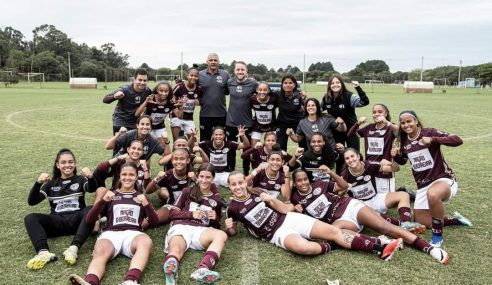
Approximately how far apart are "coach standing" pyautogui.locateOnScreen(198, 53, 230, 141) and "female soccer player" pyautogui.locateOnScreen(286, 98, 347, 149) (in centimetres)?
165

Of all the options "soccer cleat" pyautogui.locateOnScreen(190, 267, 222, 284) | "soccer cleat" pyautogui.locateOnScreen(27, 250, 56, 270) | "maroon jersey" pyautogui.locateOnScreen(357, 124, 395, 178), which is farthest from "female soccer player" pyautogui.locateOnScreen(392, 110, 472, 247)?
"soccer cleat" pyautogui.locateOnScreen(27, 250, 56, 270)

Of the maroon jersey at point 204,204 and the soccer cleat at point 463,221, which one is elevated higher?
the maroon jersey at point 204,204

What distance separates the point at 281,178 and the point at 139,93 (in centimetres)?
291

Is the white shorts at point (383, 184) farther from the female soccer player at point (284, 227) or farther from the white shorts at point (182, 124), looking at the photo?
the white shorts at point (182, 124)

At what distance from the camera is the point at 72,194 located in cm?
494

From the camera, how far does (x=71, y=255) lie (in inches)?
163

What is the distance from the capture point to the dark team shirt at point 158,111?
23.7 feet

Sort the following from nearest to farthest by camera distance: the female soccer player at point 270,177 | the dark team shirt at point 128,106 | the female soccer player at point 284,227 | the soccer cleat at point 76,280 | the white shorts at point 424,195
Result: the soccer cleat at point 76,280 < the female soccer player at point 284,227 < the white shorts at point 424,195 < the female soccer player at point 270,177 < the dark team shirt at point 128,106

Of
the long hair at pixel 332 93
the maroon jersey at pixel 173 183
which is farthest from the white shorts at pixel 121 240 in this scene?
the long hair at pixel 332 93

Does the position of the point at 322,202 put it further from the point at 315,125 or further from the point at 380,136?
the point at 315,125

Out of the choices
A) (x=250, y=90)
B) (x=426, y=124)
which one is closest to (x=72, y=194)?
(x=250, y=90)

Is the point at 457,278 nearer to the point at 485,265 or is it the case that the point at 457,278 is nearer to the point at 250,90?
the point at 485,265

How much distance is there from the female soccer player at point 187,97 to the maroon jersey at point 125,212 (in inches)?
134

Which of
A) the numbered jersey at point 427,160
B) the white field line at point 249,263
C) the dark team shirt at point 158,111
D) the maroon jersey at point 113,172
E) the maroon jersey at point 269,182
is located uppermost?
the dark team shirt at point 158,111
